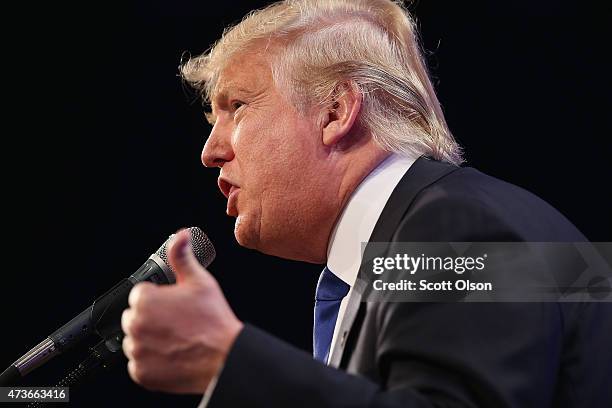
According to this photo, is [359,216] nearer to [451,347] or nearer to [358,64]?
[358,64]

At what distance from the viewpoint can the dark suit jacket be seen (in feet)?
3.22

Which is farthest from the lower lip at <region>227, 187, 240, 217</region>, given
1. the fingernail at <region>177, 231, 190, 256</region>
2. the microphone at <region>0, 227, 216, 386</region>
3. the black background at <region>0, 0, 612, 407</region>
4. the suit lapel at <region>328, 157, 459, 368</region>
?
the black background at <region>0, 0, 612, 407</region>

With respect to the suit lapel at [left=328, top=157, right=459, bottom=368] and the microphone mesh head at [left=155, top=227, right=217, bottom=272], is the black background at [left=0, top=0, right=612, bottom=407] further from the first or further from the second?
the suit lapel at [left=328, top=157, right=459, bottom=368]

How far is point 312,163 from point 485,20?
1.30 m

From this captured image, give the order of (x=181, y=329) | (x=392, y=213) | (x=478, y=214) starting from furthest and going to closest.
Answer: (x=392, y=213) → (x=478, y=214) → (x=181, y=329)

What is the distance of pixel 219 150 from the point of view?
1800 mm

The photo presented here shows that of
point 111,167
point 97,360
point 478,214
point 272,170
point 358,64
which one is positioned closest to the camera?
point 478,214

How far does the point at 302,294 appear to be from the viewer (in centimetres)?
296

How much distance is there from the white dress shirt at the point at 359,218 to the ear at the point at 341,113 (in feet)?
0.39

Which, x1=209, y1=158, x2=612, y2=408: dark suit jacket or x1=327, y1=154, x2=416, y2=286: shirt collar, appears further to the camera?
x1=327, y1=154, x2=416, y2=286: shirt collar

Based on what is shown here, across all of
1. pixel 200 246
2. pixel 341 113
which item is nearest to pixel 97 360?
pixel 200 246

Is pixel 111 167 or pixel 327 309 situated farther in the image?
pixel 111 167

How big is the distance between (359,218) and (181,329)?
0.67m

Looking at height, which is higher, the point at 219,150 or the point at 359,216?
the point at 219,150
